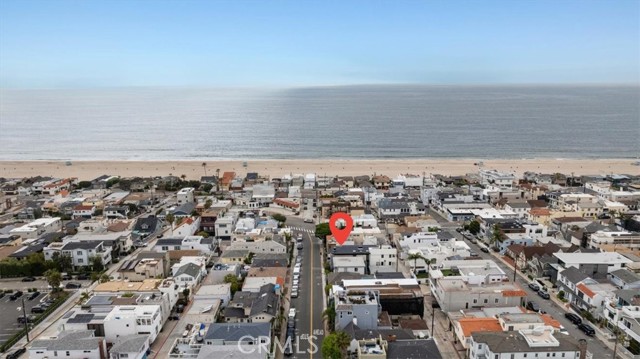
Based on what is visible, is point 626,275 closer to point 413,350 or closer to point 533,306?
point 533,306

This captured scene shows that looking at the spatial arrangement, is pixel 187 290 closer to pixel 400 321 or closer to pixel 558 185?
pixel 400 321

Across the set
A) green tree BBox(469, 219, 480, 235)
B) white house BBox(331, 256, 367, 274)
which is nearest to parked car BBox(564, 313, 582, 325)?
white house BBox(331, 256, 367, 274)

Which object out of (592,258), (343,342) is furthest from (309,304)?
(592,258)

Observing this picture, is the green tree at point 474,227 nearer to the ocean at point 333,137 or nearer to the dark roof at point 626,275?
the dark roof at point 626,275

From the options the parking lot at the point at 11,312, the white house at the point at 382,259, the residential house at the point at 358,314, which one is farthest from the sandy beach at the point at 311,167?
the residential house at the point at 358,314

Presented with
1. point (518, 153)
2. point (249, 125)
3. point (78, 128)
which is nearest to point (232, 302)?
point (518, 153)

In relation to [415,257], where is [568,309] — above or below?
below
